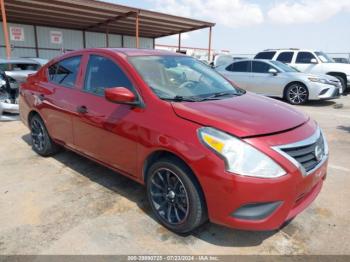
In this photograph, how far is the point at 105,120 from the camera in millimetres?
3441

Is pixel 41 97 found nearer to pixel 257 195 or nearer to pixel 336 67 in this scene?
pixel 257 195

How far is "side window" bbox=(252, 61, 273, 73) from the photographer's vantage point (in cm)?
1084

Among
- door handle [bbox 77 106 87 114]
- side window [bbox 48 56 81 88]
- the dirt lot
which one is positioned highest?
side window [bbox 48 56 81 88]

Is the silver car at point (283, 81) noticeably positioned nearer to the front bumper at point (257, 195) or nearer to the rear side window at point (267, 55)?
the rear side window at point (267, 55)

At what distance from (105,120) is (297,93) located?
8.41 m

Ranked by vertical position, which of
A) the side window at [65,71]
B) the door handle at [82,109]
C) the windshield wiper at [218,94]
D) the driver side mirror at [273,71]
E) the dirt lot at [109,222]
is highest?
the side window at [65,71]

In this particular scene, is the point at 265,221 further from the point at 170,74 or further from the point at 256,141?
the point at 170,74

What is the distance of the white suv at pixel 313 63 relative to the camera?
41.7 feet

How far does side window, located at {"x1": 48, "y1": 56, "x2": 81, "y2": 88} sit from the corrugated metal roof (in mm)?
11137

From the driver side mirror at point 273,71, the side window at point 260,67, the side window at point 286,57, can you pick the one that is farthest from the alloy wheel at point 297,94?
the side window at point 286,57

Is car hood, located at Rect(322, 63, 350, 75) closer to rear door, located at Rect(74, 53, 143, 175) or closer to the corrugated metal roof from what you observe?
the corrugated metal roof

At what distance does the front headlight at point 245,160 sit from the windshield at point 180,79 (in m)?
0.86

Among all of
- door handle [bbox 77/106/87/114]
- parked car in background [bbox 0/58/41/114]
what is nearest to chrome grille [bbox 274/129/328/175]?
door handle [bbox 77/106/87/114]

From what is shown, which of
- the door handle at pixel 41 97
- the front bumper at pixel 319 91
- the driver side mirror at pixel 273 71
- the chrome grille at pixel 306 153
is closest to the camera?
the chrome grille at pixel 306 153
